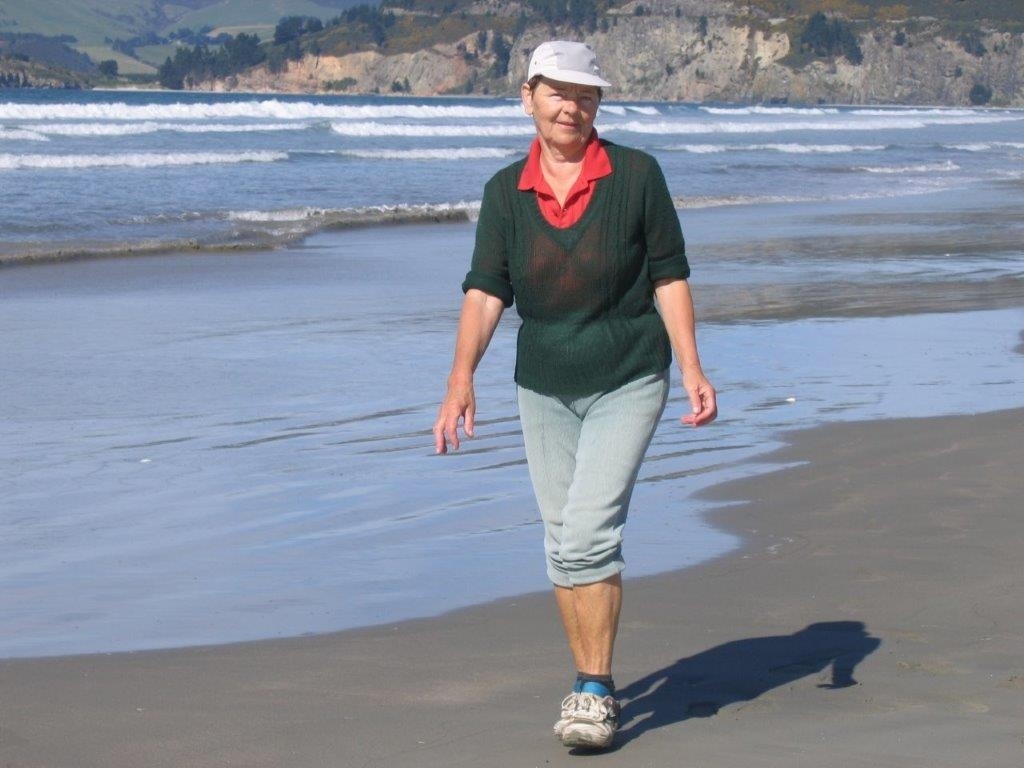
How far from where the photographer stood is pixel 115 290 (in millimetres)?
14555

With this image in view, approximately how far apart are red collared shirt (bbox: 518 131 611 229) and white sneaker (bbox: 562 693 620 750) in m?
1.12

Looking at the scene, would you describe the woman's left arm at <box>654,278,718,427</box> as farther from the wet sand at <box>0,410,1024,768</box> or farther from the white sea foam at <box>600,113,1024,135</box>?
the white sea foam at <box>600,113,1024,135</box>

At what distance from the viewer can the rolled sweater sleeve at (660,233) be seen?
372cm

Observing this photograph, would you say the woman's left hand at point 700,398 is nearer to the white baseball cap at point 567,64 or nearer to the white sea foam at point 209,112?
the white baseball cap at point 567,64

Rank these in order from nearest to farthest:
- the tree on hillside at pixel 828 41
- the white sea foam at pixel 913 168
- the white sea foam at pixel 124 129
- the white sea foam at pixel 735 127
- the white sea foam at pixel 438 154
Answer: the white sea foam at pixel 913 168 < the white sea foam at pixel 438 154 < the white sea foam at pixel 124 129 < the white sea foam at pixel 735 127 < the tree on hillside at pixel 828 41

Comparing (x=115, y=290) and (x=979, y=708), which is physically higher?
(x=979, y=708)

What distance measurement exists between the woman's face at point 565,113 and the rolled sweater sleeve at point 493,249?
0.19 m

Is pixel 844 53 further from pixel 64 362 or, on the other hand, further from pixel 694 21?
pixel 64 362

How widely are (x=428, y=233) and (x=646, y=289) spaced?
17.3 metres

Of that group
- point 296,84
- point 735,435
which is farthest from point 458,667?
point 296,84

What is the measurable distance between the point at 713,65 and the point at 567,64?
513 ft

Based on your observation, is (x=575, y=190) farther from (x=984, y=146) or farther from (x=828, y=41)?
(x=828, y=41)

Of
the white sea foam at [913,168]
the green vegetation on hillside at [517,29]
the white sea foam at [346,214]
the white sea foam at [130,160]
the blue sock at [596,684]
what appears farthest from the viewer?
the green vegetation on hillside at [517,29]

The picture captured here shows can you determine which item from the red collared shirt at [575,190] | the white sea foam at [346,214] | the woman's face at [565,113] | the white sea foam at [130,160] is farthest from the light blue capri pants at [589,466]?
the white sea foam at [130,160]
